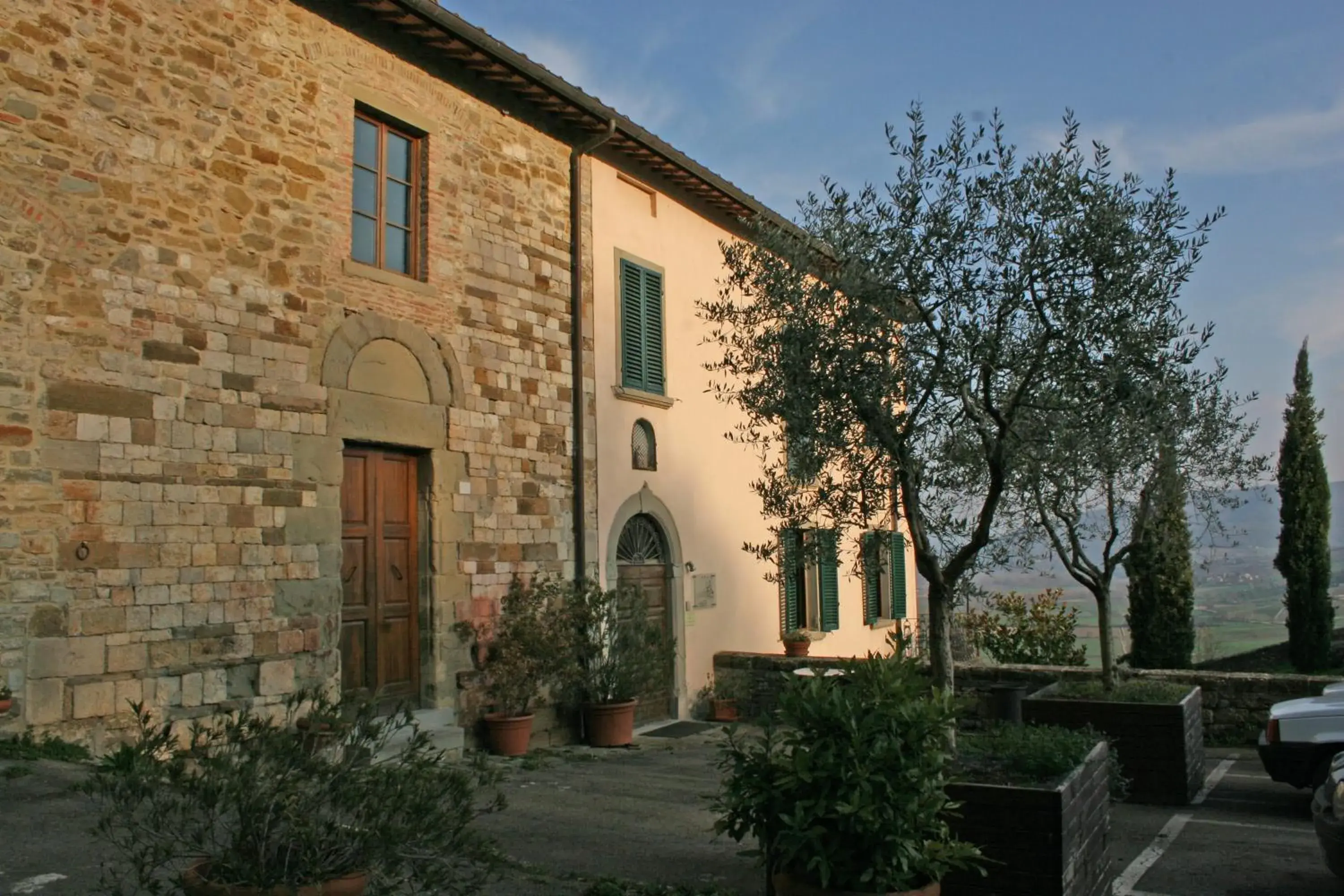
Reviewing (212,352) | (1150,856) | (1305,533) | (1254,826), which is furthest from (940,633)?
(1305,533)

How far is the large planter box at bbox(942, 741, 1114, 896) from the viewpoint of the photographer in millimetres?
4688

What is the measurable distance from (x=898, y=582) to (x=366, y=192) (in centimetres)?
1239

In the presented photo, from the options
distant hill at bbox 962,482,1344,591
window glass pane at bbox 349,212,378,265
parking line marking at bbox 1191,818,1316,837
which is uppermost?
window glass pane at bbox 349,212,378,265

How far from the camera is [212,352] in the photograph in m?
7.41

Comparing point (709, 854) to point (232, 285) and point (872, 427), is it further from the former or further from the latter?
point (232, 285)

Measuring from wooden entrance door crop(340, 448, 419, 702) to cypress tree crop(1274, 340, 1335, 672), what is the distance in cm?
1216

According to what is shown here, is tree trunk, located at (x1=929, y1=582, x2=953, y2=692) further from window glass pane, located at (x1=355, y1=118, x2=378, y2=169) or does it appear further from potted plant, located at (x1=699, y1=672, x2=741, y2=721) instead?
potted plant, located at (x1=699, y1=672, x2=741, y2=721)

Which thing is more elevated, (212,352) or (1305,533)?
(212,352)

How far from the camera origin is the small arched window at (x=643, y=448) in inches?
459

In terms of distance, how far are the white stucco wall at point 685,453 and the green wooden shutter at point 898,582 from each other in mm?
3970

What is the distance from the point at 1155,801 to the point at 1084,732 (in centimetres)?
203

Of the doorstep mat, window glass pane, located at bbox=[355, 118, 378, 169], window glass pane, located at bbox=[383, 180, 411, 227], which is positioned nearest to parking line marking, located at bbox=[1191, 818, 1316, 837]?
the doorstep mat

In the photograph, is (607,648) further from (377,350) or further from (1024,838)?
(1024,838)

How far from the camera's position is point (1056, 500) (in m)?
8.48
